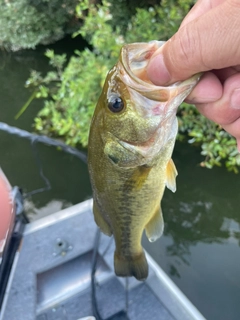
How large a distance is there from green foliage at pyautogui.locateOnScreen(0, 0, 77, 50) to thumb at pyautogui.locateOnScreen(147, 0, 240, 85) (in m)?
6.50

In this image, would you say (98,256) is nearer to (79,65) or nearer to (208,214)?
(208,214)

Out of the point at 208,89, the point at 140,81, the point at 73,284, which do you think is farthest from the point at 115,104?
the point at 73,284

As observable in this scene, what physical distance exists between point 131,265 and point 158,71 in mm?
977

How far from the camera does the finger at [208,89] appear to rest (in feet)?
3.42

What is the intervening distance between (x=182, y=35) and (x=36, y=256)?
165 centimetres

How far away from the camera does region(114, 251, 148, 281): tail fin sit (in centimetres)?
159

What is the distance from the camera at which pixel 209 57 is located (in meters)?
0.90

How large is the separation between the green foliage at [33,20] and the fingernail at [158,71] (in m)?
6.49

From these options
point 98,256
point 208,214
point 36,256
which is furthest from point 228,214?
point 36,256

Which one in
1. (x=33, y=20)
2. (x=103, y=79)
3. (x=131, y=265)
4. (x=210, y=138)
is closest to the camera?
(x=131, y=265)

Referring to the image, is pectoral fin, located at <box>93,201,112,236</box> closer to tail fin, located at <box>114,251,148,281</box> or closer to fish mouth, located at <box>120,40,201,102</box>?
tail fin, located at <box>114,251,148,281</box>

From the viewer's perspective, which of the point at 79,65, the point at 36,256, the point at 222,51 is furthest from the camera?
the point at 79,65

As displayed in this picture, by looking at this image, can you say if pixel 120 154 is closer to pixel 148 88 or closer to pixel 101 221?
pixel 148 88

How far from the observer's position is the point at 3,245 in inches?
76.9
